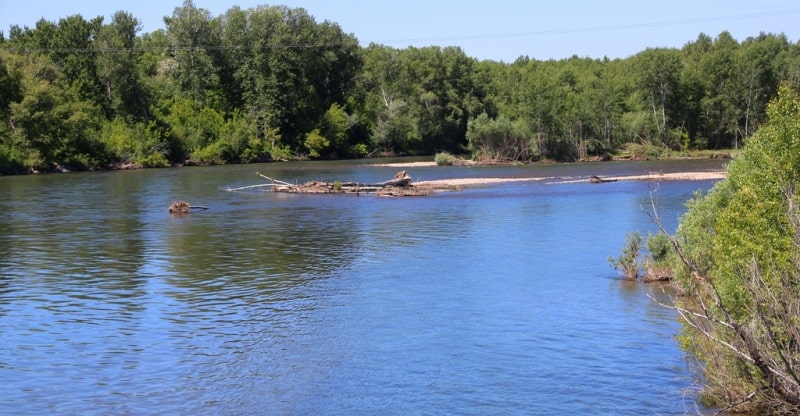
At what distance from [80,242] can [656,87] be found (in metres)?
87.3

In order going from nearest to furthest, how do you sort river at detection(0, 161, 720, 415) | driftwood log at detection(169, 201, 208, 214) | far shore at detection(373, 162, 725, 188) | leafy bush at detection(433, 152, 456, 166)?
river at detection(0, 161, 720, 415), driftwood log at detection(169, 201, 208, 214), far shore at detection(373, 162, 725, 188), leafy bush at detection(433, 152, 456, 166)

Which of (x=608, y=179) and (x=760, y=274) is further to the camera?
(x=608, y=179)

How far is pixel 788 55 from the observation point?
112m

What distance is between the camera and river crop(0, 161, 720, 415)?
16391mm

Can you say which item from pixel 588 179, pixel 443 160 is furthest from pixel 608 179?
pixel 443 160

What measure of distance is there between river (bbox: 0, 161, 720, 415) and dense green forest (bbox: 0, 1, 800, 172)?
171 ft

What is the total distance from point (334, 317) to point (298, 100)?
95.9m

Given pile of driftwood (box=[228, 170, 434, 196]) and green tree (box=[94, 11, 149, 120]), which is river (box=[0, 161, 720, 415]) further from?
green tree (box=[94, 11, 149, 120])

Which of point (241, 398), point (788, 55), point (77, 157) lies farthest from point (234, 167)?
point (241, 398)

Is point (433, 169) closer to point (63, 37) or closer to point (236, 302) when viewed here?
point (63, 37)

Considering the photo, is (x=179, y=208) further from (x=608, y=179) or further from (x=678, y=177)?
(x=678, y=177)

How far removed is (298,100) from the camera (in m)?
116

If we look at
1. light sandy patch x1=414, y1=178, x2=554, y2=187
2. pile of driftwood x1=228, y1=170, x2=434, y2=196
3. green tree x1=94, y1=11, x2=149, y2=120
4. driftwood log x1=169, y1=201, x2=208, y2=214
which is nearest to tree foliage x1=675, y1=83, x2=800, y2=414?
driftwood log x1=169, y1=201, x2=208, y2=214

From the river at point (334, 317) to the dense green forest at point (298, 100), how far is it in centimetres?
5207
